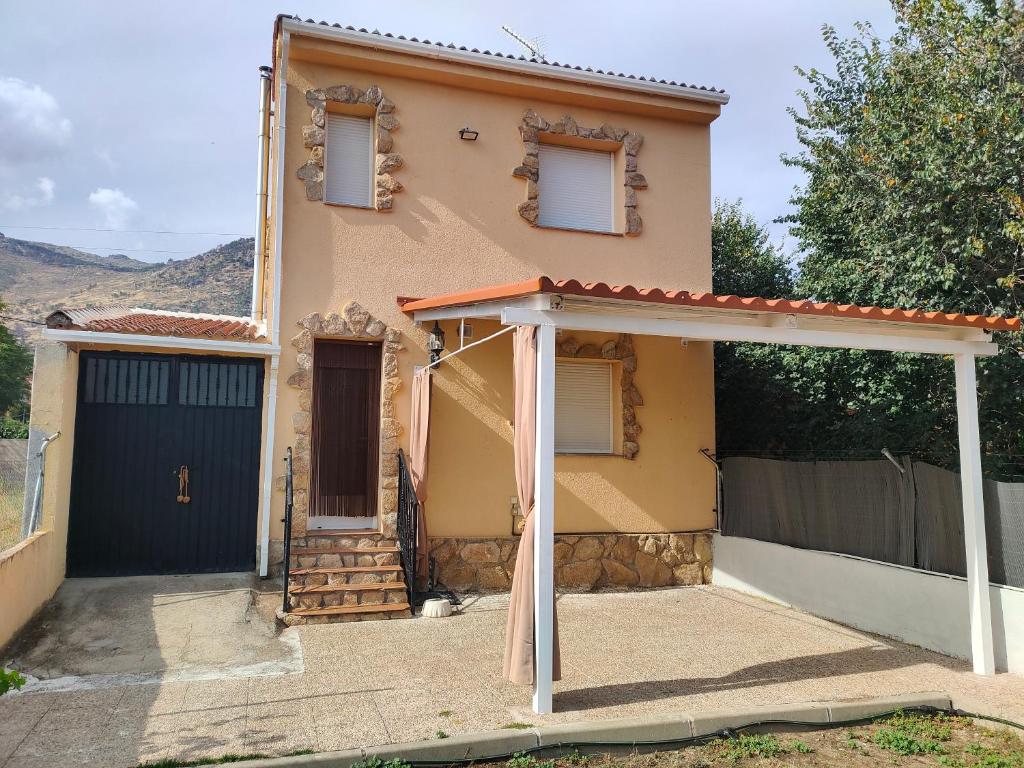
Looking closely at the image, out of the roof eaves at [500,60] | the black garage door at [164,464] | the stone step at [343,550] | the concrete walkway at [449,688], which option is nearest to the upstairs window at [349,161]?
the roof eaves at [500,60]

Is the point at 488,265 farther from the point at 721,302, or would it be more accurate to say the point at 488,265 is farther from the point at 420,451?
the point at 721,302

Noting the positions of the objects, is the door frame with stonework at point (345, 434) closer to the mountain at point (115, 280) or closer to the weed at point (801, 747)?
the weed at point (801, 747)

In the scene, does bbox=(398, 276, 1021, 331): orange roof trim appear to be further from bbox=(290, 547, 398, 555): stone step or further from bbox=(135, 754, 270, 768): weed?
bbox=(135, 754, 270, 768): weed

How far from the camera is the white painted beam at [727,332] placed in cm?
533

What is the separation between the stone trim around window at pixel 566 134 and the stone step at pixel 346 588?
458 cm

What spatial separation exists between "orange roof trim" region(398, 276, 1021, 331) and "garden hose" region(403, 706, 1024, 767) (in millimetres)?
2839

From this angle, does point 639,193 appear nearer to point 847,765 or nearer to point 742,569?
point 742,569

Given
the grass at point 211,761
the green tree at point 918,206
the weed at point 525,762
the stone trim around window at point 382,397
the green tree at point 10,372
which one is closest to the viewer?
the grass at point 211,761

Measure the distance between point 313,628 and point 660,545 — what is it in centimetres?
439

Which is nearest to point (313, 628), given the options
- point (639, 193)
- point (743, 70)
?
point (639, 193)

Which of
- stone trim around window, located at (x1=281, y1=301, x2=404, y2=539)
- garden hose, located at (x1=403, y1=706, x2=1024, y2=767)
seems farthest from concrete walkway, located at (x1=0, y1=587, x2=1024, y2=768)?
stone trim around window, located at (x1=281, y1=301, x2=404, y2=539)

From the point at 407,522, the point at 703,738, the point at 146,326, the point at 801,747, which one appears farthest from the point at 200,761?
the point at 146,326

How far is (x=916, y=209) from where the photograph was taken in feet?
25.8

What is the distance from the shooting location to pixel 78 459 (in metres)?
7.88
